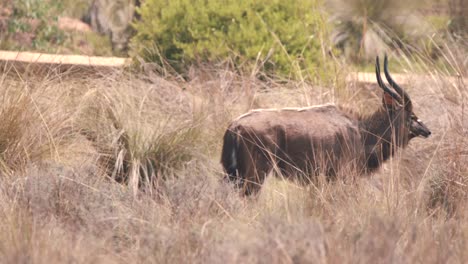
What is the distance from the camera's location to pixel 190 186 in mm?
6930

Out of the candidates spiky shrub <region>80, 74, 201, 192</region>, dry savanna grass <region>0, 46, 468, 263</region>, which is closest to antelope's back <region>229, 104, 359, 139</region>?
dry savanna grass <region>0, 46, 468, 263</region>

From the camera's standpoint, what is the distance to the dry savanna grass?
5.21 meters

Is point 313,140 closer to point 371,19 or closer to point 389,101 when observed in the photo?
point 389,101

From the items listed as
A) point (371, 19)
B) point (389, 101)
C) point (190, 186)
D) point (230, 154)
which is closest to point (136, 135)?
point (230, 154)

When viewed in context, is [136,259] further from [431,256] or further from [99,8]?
[99,8]

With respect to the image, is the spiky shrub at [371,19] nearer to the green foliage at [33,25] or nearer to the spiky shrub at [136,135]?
the green foliage at [33,25]

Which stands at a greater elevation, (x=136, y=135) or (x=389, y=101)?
(x=389, y=101)

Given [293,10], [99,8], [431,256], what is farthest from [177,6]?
[99,8]

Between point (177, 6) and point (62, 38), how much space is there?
5869mm

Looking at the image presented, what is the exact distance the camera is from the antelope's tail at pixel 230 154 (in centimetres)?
722

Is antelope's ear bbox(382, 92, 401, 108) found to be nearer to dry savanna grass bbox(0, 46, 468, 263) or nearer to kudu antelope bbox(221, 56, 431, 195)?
kudu antelope bbox(221, 56, 431, 195)

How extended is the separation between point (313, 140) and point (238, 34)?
315 centimetres

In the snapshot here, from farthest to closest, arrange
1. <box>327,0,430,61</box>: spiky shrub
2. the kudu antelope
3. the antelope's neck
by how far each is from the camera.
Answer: <box>327,0,430,61</box>: spiky shrub
the antelope's neck
the kudu antelope

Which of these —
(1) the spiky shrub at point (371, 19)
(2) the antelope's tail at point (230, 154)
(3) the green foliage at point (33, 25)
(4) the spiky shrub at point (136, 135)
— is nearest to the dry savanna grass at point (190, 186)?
(4) the spiky shrub at point (136, 135)
